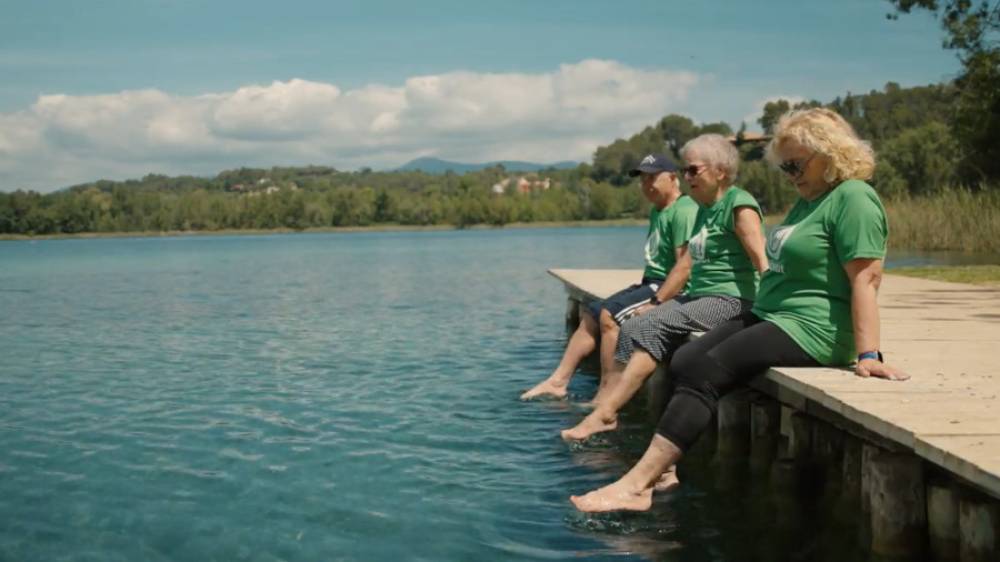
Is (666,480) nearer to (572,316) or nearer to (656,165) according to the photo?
(656,165)

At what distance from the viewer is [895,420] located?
4.44 metres

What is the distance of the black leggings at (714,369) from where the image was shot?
17.7 ft

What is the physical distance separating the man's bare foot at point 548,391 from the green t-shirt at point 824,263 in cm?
431

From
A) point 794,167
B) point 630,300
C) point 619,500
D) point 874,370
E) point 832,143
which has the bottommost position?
point 619,500

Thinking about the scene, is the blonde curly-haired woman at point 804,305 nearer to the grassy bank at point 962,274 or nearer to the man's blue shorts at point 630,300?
the man's blue shorts at point 630,300

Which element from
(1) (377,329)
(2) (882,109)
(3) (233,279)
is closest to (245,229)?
(2) (882,109)

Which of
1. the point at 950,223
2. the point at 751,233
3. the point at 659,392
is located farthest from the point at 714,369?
the point at 950,223

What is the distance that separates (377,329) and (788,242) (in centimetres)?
1345

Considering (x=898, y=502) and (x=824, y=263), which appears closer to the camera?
(x=898, y=502)

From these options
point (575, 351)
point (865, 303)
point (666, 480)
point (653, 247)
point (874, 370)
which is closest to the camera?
point (865, 303)

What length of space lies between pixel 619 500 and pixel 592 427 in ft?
6.02

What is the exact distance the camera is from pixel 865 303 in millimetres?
5156

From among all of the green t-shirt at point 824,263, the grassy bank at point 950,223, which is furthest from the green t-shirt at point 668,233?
the grassy bank at point 950,223

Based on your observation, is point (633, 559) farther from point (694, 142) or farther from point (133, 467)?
point (133, 467)
